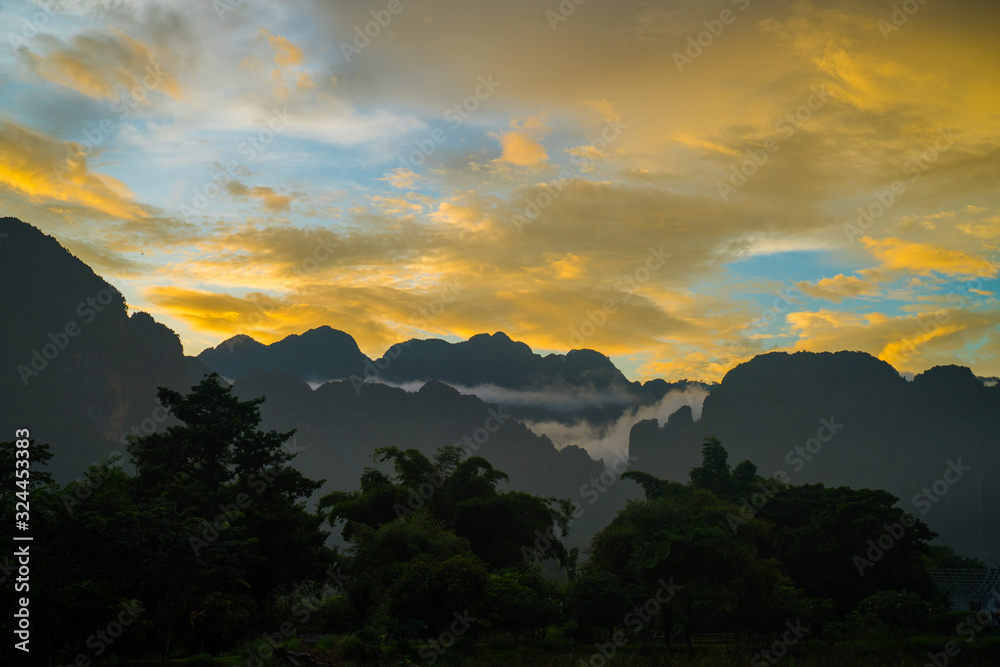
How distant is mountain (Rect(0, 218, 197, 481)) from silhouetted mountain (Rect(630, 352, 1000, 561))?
155 metres

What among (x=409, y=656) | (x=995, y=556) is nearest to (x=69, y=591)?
(x=409, y=656)

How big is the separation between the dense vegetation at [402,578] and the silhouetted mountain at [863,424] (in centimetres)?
13814

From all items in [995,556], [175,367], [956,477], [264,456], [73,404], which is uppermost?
[175,367]

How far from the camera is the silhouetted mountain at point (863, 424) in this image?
517ft

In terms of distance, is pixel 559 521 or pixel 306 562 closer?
pixel 306 562

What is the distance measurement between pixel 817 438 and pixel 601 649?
16757cm

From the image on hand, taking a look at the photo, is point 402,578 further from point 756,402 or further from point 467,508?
point 756,402

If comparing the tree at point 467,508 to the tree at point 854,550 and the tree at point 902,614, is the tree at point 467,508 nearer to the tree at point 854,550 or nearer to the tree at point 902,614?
the tree at point 854,550

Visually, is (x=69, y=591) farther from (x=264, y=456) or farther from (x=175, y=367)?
(x=175, y=367)

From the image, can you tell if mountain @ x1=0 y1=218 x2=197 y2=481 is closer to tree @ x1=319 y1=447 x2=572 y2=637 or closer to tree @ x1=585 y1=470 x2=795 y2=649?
tree @ x1=319 y1=447 x2=572 y2=637

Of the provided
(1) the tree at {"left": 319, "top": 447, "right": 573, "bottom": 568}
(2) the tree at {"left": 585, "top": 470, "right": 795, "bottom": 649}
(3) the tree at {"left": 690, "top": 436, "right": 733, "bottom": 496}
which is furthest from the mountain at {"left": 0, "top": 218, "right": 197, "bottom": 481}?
(2) the tree at {"left": 585, "top": 470, "right": 795, "bottom": 649}

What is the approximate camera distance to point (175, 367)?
17312 centimetres

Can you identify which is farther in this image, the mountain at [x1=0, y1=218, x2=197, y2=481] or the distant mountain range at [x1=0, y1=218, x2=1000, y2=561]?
the distant mountain range at [x1=0, y1=218, x2=1000, y2=561]

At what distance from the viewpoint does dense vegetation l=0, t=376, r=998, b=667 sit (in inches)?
715
